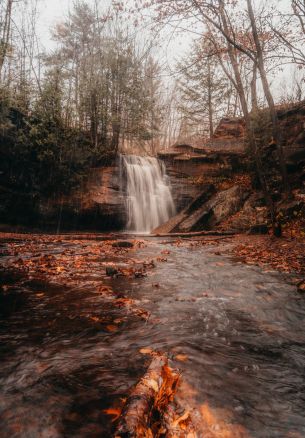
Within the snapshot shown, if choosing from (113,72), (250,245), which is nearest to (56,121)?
(113,72)

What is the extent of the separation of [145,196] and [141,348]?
47.6 ft

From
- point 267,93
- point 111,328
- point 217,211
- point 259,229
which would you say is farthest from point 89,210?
point 111,328

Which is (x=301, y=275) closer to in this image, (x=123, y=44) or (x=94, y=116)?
(x=94, y=116)

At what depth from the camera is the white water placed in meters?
16.3

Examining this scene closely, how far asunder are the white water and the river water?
11599 mm

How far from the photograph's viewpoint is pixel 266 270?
5758 millimetres

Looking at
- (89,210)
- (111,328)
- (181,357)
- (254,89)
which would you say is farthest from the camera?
(89,210)

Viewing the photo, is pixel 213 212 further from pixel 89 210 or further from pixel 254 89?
pixel 89 210

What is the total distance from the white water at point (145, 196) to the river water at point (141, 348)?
38.1ft

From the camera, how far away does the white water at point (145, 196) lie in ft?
53.5

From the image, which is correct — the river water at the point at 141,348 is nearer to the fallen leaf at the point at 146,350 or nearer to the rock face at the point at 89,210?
the fallen leaf at the point at 146,350

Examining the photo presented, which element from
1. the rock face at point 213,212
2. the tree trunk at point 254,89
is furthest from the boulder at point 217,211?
the tree trunk at point 254,89

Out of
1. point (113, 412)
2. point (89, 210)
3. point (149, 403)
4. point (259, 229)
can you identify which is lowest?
point (113, 412)

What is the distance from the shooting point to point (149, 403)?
1.53 m
